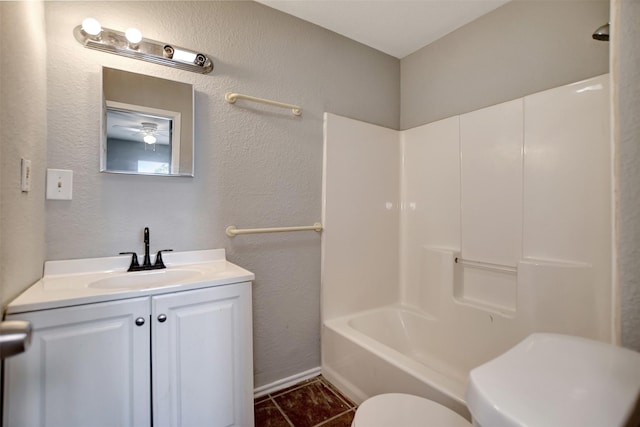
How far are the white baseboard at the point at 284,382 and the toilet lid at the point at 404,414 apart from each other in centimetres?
83

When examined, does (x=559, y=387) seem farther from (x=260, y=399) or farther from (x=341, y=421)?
(x=260, y=399)

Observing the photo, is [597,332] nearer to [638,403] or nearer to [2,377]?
[638,403]

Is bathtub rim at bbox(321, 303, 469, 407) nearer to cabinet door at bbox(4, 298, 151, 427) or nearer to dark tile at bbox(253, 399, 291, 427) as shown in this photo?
dark tile at bbox(253, 399, 291, 427)

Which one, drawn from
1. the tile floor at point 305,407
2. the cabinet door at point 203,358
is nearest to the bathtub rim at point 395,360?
the tile floor at point 305,407

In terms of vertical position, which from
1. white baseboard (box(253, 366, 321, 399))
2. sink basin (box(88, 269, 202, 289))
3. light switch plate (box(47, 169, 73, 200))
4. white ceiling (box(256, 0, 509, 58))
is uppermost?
white ceiling (box(256, 0, 509, 58))

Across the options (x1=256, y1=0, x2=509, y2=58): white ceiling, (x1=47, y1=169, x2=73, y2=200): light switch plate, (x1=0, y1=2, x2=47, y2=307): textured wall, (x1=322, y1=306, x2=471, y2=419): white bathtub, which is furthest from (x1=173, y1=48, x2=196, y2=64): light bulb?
(x1=322, y1=306, x2=471, y2=419): white bathtub

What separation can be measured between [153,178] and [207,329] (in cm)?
80

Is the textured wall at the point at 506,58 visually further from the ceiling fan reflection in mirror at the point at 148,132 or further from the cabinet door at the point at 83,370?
the cabinet door at the point at 83,370

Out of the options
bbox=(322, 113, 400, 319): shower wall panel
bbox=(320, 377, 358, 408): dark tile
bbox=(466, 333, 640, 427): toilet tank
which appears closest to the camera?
bbox=(466, 333, 640, 427): toilet tank

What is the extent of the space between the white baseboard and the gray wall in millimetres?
1638

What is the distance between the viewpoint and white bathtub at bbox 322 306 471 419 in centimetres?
133

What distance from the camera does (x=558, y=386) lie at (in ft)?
2.18

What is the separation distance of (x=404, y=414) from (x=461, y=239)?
1.23m

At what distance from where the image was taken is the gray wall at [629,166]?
2.40ft
